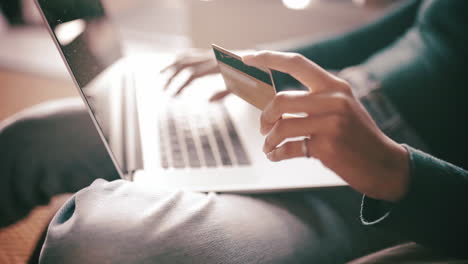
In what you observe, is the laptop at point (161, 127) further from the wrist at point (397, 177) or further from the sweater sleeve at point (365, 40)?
the sweater sleeve at point (365, 40)

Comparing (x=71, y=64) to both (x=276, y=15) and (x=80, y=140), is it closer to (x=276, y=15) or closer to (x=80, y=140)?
(x=80, y=140)

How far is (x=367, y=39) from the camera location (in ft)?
3.22

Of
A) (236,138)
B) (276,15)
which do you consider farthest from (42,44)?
(236,138)

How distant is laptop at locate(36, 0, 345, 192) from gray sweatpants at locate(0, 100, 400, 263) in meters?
0.05

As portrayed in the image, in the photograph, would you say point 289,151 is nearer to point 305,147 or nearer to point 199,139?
point 305,147

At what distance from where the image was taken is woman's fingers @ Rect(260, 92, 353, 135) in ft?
1.33

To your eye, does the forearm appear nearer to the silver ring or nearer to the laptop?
the laptop

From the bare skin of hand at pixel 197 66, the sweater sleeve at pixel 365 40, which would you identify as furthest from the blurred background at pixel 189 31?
the bare skin of hand at pixel 197 66

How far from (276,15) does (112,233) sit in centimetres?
129

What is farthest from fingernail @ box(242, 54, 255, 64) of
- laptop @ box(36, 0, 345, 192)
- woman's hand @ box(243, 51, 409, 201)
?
laptop @ box(36, 0, 345, 192)

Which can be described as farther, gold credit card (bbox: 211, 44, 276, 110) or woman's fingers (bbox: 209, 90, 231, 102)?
woman's fingers (bbox: 209, 90, 231, 102)

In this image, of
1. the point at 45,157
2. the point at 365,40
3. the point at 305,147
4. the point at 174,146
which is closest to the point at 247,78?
the point at 305,147

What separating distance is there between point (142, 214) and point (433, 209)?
0.46 m

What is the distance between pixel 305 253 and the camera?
0.52 meters
